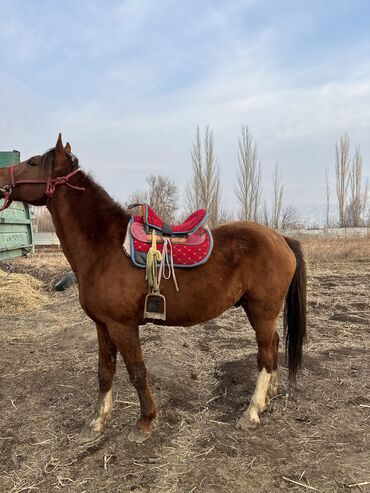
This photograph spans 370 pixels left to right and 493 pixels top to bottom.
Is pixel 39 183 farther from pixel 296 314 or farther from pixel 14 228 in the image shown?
pixel 296 314

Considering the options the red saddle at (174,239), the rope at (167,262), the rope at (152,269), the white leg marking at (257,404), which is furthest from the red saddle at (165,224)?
the white leg marking at (257,404)

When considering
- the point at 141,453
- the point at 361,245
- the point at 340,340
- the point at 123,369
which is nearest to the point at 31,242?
the point at 123,369

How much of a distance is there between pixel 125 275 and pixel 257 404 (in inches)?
57.9

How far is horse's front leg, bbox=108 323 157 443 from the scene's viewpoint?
8.48 feet

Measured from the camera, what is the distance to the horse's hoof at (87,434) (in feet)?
8.71

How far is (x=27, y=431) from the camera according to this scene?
2783mm

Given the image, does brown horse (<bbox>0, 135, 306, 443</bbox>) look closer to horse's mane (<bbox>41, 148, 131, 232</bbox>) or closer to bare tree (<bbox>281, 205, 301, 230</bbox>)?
horse's mane (<bbox>41, 148, 131, 232</bbox>)

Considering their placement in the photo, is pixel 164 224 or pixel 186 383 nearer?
pixel 164 224

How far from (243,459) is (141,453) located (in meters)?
0.68

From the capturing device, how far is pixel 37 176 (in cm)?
265

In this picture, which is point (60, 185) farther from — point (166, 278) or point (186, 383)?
point (186, 383)

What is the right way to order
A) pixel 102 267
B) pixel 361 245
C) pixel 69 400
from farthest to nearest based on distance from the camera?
pixel 361 245
pixel 69 400
pixel 102 267

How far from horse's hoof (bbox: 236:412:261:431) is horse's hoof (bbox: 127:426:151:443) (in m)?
0.70

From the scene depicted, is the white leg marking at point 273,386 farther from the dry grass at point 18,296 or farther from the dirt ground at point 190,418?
the dry grass at point 18,296
